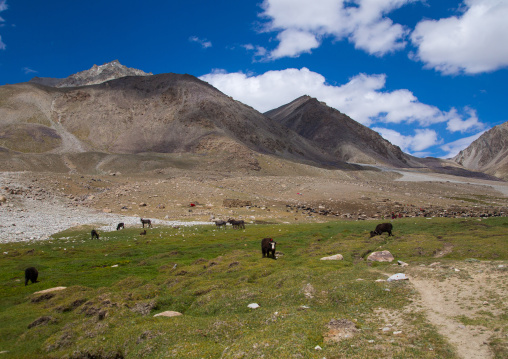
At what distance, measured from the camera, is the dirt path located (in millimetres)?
7859

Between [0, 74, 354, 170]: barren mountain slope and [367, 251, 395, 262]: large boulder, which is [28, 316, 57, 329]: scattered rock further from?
[0, 74, 354, 170]: barren mountain slope

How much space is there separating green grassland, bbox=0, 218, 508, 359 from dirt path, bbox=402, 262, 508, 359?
1.41ft

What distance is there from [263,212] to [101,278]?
113ft

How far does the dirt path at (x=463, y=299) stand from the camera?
7.86 m

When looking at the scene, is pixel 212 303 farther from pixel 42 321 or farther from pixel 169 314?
pixel 42 321

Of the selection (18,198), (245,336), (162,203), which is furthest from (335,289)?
(18,198)

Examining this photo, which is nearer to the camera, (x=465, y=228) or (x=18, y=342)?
(x=18, y=342)

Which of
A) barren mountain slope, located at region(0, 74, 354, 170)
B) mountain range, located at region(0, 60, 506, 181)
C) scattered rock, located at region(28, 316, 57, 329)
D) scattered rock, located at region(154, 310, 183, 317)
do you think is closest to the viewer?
scattered rock, located at region(28, 316, 57, 329)

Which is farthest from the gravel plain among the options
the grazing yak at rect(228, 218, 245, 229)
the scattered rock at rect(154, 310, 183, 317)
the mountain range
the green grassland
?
the mountain range

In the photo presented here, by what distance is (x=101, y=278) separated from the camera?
17297 millimetres

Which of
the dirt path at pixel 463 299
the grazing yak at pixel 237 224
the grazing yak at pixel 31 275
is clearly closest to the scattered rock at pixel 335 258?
the dirt path at pixel 463 299

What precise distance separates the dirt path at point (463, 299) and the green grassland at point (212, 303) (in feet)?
1.41

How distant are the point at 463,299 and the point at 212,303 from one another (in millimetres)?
8800

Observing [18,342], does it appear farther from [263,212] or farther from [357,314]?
[263,212]
